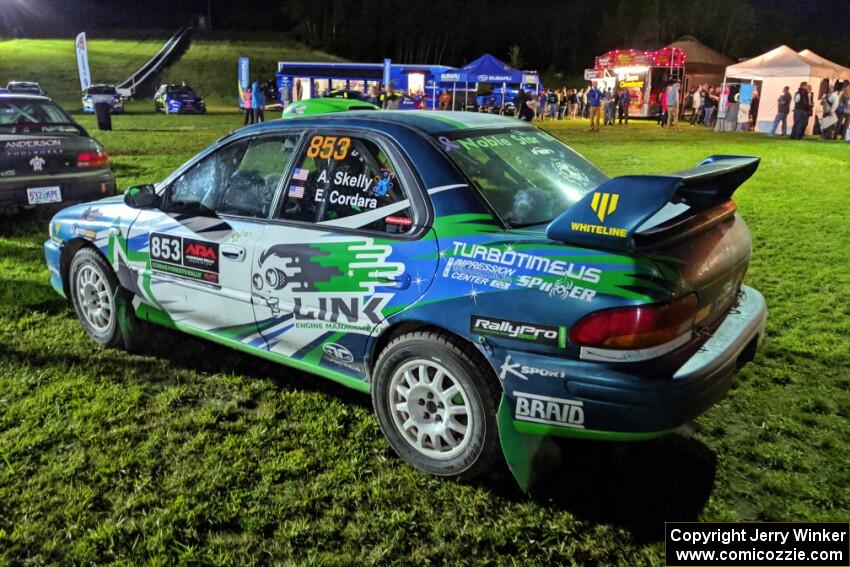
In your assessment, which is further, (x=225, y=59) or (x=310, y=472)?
(x=225, y=59)

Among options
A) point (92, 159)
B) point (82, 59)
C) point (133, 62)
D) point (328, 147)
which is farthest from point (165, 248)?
point (133, 62)

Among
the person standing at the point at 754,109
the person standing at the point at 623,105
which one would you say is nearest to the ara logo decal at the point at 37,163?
the person standing at the point at 754,109

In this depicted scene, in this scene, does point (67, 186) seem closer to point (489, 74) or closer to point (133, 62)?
point (489, 74)

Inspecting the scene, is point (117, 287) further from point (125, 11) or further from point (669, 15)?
point (125, 11)

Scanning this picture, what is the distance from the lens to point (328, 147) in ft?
10.7

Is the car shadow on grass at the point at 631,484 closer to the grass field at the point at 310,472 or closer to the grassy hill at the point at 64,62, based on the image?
the grass field at the point at 310,472

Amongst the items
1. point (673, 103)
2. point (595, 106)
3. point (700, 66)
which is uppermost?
point (700, 66)

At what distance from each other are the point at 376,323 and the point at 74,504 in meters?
1.49

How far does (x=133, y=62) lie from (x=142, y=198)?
62.7 m

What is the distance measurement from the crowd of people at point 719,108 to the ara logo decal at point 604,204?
20.6 metres

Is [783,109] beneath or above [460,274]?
above

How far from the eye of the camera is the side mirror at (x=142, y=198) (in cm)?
392

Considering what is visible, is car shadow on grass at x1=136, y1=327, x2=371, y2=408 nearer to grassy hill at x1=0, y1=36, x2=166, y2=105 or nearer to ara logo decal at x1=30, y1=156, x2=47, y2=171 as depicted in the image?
ara logo decal at x1=30, y1=156, x2=47, y2=171

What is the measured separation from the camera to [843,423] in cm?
339
